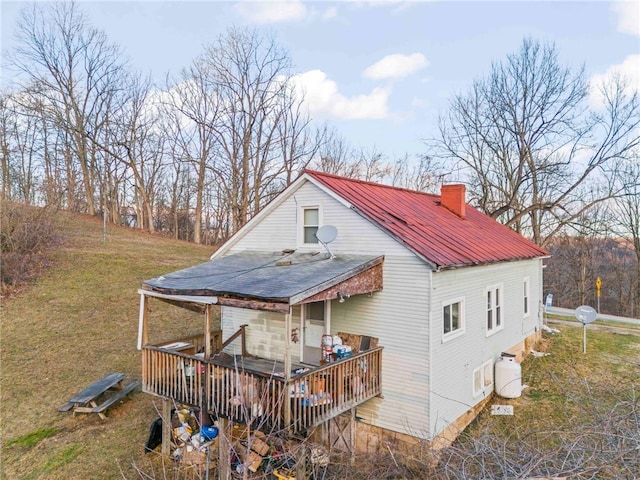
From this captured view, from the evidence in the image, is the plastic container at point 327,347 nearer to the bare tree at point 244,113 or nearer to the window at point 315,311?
the window at point 315,311

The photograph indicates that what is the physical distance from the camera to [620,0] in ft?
40.3

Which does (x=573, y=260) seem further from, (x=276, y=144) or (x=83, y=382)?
(x=83, y=382)

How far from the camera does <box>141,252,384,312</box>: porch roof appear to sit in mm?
7543

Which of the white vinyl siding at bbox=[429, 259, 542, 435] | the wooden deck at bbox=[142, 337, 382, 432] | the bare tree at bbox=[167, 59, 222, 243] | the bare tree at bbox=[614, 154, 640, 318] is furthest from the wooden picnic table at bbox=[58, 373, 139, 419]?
the bare tree at bbox=[614, 154, 640, 318]

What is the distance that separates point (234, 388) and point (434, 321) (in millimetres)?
4407

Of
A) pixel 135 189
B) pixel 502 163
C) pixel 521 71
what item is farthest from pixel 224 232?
pixel 521 71

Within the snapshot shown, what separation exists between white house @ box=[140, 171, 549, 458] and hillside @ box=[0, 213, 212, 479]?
2.56 m

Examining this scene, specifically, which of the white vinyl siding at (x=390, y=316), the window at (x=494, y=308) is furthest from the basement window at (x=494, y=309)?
the white vinyl siding at (x=390, y=316)

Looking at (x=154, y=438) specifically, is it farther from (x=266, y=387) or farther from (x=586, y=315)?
(x=586, y=315)

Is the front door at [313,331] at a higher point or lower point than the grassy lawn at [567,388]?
higher

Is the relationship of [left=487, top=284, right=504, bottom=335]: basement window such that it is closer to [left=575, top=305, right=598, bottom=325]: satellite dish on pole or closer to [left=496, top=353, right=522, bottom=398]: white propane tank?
[left=496, top=353, right=522, bottom=398]: white propane tank

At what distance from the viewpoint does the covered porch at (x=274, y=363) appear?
741 cm

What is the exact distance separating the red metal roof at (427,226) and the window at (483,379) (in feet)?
9.86

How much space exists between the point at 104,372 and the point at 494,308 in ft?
41.3
